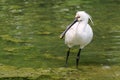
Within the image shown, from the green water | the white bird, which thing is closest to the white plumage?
the white bird

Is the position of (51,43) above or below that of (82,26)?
below

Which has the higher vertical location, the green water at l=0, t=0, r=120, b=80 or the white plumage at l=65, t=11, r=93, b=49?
the white plumage at l=65, t=11, r=93, b=49

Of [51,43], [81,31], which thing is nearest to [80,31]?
[81,31]

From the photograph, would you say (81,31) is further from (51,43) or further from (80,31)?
(51,43)

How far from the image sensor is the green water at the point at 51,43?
959 centimetres

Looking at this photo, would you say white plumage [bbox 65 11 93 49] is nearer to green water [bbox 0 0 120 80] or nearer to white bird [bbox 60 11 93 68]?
white bird [bbox 60 11 93 68]

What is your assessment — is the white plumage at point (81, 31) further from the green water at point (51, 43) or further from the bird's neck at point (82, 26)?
the green water at point (51, 43)

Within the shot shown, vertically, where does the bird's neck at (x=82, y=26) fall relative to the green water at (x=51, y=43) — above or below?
above

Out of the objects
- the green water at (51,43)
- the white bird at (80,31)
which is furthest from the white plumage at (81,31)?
the green water at (51,43)

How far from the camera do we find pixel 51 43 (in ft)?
39.9

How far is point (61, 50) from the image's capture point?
11.5m

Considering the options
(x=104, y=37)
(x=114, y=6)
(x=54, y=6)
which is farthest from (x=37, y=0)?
(x=104, y=37)

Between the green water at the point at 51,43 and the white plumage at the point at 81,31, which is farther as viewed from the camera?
the white plumage at the point at 81,31

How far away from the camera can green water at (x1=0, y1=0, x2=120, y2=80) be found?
9.59 m
